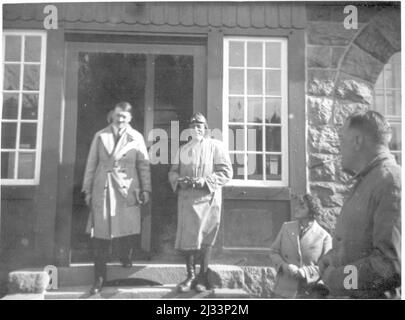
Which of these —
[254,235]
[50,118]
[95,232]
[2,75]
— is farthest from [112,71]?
[254,235]

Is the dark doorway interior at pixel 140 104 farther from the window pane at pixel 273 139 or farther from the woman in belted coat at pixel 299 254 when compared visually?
the woman in belted coat at pixel 299 254

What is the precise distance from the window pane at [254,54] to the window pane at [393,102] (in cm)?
109

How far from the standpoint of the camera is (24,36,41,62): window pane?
419cm

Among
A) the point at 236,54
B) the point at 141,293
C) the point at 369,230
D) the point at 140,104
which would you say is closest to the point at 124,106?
the point at 140,104

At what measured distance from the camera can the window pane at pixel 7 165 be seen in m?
4.10

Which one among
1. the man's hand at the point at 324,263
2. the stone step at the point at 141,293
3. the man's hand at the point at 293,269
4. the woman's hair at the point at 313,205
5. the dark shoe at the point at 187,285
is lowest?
the stone step at the point at 141,293

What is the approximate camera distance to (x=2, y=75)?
417 centimetres

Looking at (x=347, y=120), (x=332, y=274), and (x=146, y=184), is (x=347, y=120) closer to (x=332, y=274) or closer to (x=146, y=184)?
(x=332, y=274)

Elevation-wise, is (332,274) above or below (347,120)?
below

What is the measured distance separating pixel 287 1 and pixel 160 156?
1.67 meters

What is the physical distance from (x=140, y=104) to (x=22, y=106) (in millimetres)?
954

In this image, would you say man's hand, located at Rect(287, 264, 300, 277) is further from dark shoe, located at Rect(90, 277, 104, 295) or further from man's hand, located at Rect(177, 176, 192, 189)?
dark shoe, located at Rect(90, 277, 104, 295)

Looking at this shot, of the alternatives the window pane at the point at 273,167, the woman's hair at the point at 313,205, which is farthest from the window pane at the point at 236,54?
the woman's hair at the point at 313,205

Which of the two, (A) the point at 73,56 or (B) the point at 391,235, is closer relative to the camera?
(B) the point at 391,235
